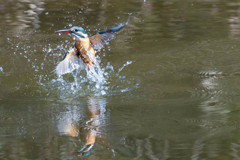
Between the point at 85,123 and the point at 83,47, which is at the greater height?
the point at 83,47

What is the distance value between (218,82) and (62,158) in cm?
197

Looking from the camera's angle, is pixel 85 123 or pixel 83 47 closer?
pixel 85 123

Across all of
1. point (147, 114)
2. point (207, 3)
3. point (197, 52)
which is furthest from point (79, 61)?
point (207, 3)

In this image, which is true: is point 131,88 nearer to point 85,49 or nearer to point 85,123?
point 85,49

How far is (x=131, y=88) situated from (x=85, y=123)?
90 centimetres

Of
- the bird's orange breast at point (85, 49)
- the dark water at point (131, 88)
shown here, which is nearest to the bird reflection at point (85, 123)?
the dark water at point (131, 88)

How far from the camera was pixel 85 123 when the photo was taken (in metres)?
3.41

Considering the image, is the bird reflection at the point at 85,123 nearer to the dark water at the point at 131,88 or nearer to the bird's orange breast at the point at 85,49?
the dark water at the point at 131,88

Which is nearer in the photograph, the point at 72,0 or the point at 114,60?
the point at 114,60

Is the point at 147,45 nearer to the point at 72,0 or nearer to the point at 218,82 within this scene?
the point at 218,82

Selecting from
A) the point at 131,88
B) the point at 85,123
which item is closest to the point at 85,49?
the point at 131,88

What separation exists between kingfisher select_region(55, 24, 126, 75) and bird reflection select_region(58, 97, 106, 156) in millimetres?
542

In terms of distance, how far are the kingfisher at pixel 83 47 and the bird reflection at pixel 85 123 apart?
1.78 feet

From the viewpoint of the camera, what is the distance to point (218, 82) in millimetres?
4254
